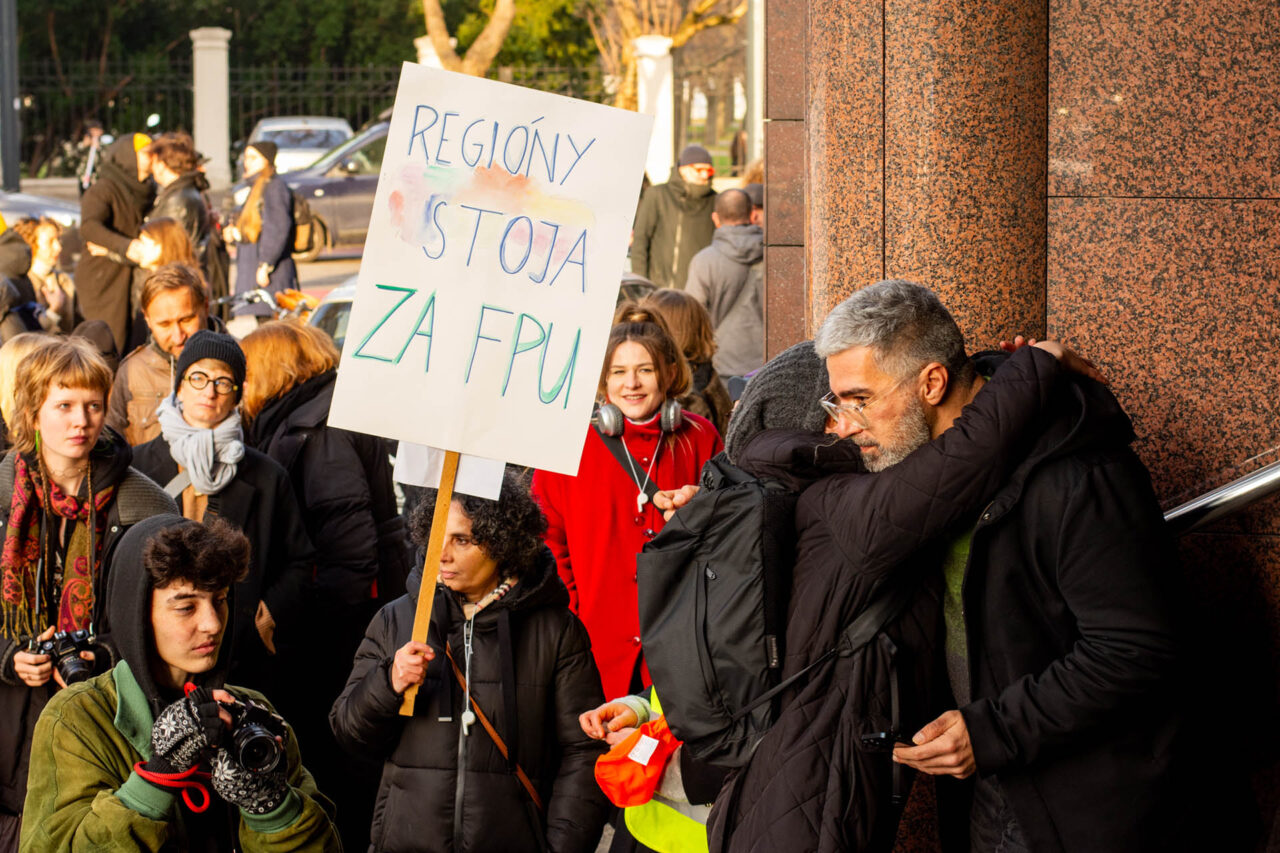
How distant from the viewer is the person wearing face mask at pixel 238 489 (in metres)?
5.25

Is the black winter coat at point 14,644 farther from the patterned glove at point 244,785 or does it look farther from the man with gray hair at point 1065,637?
the man with gray hair at point 1065,637

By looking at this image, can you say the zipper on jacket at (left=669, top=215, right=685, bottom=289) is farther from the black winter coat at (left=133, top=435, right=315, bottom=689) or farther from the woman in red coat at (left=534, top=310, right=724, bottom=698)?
the black winter coat at (left=133, top=435, right=315, bottom=689)

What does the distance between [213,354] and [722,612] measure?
9.37 feet

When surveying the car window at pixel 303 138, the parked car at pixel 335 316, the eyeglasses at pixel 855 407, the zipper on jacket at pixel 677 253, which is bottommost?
the eyeglasses at pixel 855 407

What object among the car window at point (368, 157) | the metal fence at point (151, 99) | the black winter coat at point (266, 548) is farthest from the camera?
the metal fence at point (151, 99)

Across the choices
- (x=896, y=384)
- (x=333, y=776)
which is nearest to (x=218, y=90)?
(x=333, y=776)

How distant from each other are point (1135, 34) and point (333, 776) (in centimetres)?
367

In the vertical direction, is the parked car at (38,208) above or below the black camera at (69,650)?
above

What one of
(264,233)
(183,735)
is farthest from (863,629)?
(264,233)

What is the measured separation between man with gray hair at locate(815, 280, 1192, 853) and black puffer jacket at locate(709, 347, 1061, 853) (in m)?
0.06

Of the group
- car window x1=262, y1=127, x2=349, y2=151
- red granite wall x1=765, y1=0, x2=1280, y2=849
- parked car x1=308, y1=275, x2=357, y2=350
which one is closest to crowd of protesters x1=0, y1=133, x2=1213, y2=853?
red granite wall x1=765, y1=0, x2=1280, y2=849

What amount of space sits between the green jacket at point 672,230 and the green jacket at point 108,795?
31.7ft

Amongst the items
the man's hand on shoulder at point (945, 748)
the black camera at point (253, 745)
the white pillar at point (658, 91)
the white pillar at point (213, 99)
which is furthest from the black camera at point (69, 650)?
the white pillar at point (213, 99)

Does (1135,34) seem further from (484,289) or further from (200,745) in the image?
(200,745)
